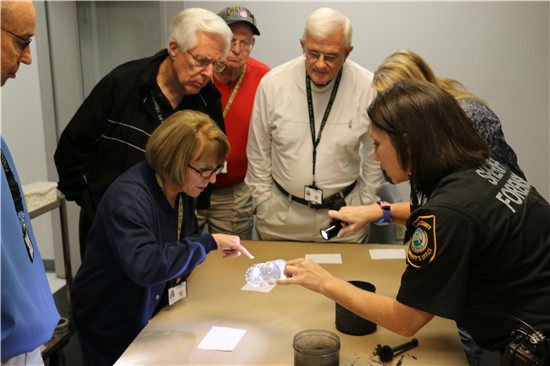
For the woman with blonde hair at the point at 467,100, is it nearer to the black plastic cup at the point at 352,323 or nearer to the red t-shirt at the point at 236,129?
the black plastic cup at the point at 352,323

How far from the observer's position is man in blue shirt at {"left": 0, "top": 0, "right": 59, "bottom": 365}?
1285mm

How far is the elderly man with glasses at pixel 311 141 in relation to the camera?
9.32 ft

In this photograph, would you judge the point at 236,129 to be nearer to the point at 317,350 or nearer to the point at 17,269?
the point at 317,350

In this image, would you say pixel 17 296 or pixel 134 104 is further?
pixel 134 104

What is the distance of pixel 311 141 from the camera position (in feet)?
9.41

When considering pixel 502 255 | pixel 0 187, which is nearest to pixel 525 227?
pixel 502 255

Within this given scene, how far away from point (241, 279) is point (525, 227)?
1122mm

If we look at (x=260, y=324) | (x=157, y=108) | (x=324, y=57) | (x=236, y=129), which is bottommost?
(x=260, y=324)

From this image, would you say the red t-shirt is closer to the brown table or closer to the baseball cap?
the baseball cap

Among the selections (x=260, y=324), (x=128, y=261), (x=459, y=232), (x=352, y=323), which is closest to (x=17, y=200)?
(x=128, y=261)

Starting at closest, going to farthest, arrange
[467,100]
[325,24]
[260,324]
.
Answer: [260,324] < [467,100] < [325,24]

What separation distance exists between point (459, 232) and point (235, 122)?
1896 millimetres

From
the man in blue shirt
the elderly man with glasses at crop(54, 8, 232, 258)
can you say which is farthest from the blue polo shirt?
the elderly man with glasses at crop(54, 8, 232, 258)

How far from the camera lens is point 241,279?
7.43 feet
